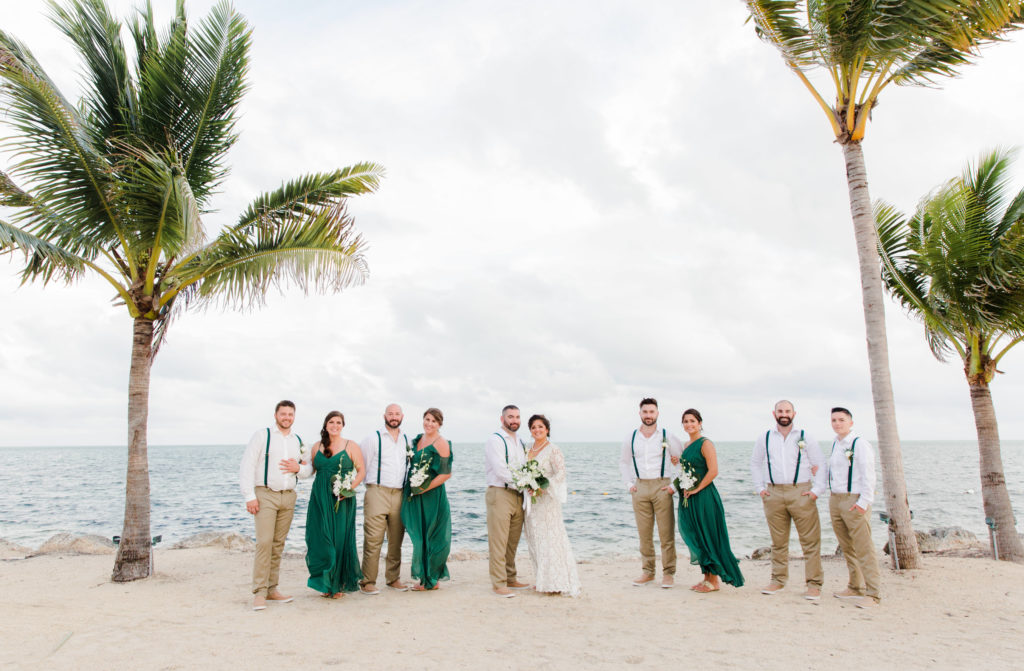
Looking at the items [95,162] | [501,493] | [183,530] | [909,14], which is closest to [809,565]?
[501,493]

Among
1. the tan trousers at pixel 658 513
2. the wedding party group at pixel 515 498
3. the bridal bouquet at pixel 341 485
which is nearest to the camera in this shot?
the wedding party group at pixel 515 498

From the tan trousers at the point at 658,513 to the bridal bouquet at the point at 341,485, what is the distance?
342 cm

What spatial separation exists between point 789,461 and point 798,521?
67 cm

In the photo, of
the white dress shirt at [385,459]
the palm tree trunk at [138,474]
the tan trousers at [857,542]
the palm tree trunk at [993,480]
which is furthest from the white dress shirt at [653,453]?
the palm tree trunk at [138,474]

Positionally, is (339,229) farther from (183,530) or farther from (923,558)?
(183,530)

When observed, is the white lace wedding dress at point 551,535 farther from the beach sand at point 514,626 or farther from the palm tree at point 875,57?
the palm tree at point 875,57

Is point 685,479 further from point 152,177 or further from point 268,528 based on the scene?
point 152,177

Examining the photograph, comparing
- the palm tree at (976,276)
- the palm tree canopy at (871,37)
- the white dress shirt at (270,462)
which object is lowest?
the white dress shirt at (270,462)

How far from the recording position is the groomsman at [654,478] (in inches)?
300

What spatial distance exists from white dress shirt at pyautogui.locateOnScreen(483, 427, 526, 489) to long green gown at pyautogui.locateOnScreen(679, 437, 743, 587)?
80.2 inches

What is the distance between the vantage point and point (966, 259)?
29.6 feet

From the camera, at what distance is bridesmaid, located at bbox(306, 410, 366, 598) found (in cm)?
695

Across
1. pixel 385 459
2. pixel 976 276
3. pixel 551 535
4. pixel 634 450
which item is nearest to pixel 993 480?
pixel 976 276

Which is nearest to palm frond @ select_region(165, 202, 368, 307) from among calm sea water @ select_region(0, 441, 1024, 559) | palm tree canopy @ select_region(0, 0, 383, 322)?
palm tree canopy @ select_region(0, 0, 383, 322)
